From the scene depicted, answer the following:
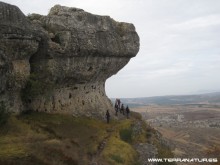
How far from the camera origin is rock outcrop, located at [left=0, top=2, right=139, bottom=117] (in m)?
33.0

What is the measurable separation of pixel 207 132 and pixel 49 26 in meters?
93.4

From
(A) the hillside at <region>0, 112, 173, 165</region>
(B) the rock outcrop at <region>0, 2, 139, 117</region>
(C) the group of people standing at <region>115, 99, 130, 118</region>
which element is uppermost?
(B) the rock outcrop at <region>0, 2, 139, 117</region>

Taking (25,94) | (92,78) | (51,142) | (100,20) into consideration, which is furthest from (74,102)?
(51,142)

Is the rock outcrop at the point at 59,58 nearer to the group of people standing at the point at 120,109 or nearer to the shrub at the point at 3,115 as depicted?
the group of people standing at the point at 120,109

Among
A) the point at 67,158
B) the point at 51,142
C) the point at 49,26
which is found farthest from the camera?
the point at 49,26

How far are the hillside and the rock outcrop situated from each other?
6.88 feet

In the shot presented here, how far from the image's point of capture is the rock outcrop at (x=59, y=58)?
33.0 meters

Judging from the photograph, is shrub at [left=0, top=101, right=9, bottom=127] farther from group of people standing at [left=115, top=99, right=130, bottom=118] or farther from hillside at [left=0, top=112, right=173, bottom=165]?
group of people standing at [left=115, top=99, right=130, bottom=118]

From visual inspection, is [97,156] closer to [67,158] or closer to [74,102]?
[67,158]

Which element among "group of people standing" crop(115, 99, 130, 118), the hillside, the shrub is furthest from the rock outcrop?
the hillside

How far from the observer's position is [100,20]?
147ft

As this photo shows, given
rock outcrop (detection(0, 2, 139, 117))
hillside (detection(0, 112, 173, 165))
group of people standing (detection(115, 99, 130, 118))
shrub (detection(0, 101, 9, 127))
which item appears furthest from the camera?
group of people standing (detection(115, 99, 130, 118))

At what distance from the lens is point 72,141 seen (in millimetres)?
33188

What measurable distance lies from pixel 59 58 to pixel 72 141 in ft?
34.2
